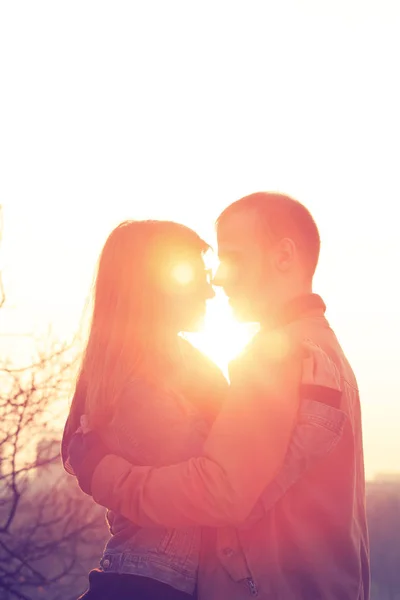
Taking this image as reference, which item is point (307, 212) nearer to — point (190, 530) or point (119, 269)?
point (119, 269)

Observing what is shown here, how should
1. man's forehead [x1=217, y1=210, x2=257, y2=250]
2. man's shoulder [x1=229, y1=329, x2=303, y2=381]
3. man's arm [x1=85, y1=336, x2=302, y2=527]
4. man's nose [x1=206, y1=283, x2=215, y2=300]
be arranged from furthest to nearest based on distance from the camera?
man's nose [x1=206, y1=283, x2=215, y2=300] < man's forehead [x1=217, y1=210, x2=257, y2=250] < man's shoulder [x1=229, y1=329, x2=303, y2=381] < man's arm [x1=85, y1=336, x2=302, y2=527]

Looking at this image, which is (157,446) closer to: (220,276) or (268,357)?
(268,357)

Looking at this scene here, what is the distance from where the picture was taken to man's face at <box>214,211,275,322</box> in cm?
300

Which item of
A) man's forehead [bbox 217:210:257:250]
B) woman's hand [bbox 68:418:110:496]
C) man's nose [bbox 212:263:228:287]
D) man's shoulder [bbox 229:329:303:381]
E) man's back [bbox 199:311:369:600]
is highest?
man's forehead [bbox 217:210:257:250]

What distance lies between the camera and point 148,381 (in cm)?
287

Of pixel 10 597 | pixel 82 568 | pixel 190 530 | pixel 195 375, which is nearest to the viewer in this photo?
pixel 190 530

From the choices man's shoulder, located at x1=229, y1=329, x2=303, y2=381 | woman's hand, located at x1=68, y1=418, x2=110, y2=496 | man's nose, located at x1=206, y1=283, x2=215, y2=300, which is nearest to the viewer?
man's shoulder, located at x1=229, y1=329, x2=303, y2=381

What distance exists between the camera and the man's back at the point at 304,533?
2.56 meters

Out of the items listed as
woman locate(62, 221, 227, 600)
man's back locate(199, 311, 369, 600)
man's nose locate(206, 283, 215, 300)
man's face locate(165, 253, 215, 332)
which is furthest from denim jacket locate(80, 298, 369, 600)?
man's nose locate(206, 283, 215, 300)

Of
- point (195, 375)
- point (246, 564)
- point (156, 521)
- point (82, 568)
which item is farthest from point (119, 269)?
point (82, 568)

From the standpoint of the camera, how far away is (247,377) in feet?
8.59

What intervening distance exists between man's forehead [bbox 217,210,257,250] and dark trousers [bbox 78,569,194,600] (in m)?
1.41

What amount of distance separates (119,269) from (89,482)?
37.8 inches

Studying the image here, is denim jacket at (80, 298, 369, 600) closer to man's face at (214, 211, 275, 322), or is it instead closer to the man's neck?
the man's neck
